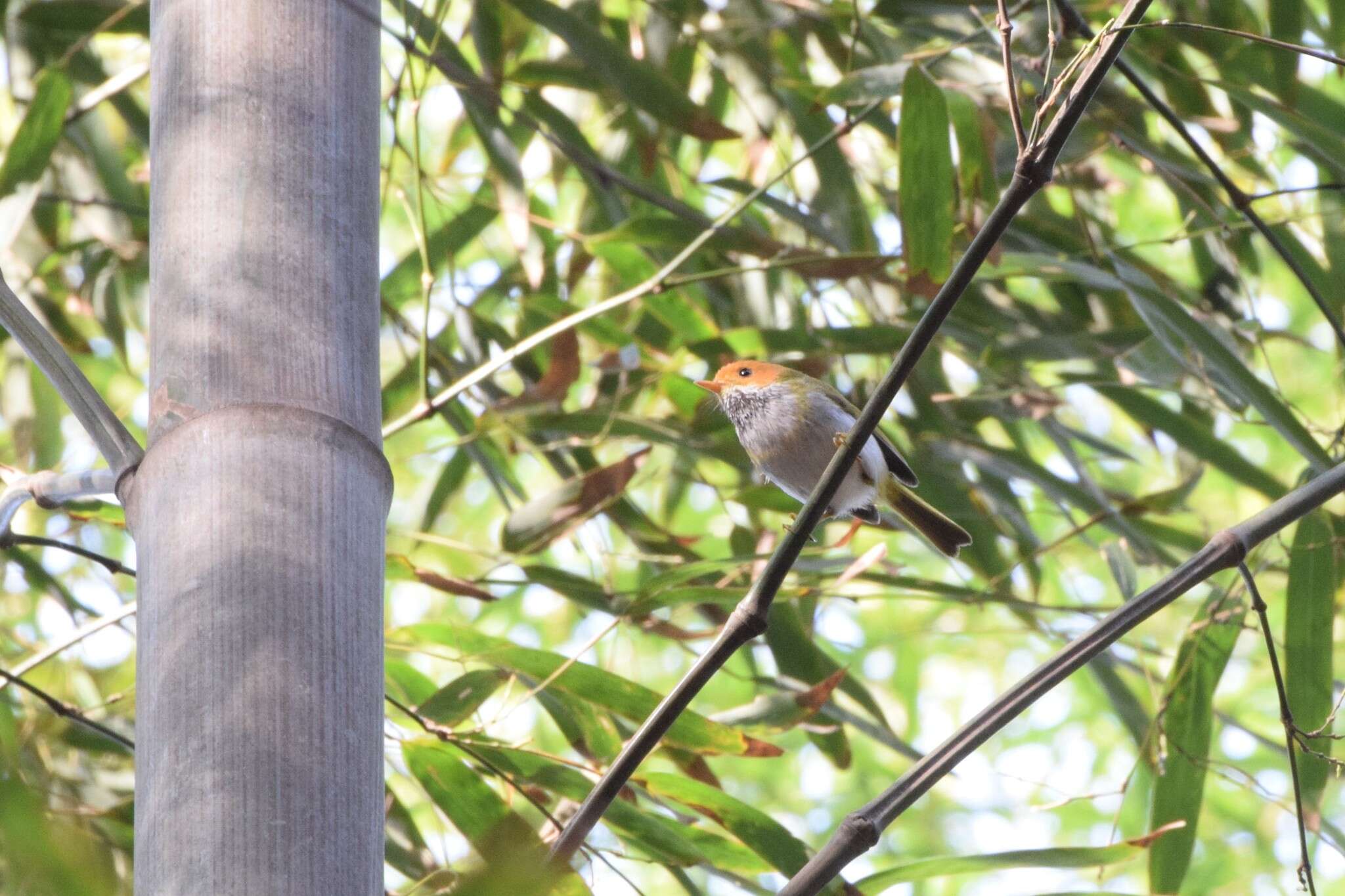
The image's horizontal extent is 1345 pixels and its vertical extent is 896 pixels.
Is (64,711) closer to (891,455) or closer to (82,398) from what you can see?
(82,398)

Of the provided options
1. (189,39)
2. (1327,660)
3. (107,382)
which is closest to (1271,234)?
(1327,660)

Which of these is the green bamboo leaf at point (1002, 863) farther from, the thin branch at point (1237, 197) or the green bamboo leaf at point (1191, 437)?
the green bamboo leaf at point (1191, 437)

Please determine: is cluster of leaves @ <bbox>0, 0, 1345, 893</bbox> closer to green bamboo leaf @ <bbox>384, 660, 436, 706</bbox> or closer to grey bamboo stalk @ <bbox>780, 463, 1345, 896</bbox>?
green bamboo leaf @ <bbox>384, 660, 436, 706</bbox>

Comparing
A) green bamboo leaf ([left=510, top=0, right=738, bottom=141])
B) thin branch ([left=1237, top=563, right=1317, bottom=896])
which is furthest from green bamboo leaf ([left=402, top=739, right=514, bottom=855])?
green bamboo leaf ([left=510, top=0, right=738, bottom=141])

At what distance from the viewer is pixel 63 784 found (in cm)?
209

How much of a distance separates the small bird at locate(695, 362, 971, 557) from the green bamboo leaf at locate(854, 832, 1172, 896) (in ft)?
2.20

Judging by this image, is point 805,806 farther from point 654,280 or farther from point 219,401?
point 219,401

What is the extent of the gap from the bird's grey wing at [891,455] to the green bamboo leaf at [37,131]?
136 cm

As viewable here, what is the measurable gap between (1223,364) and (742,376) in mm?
793

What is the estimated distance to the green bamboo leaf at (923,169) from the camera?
1.99 meters

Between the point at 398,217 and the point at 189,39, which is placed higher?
the point at 398,217

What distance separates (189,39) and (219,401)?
34cm

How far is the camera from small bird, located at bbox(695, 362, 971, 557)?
239cm

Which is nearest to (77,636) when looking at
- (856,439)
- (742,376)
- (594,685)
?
(594,685)
